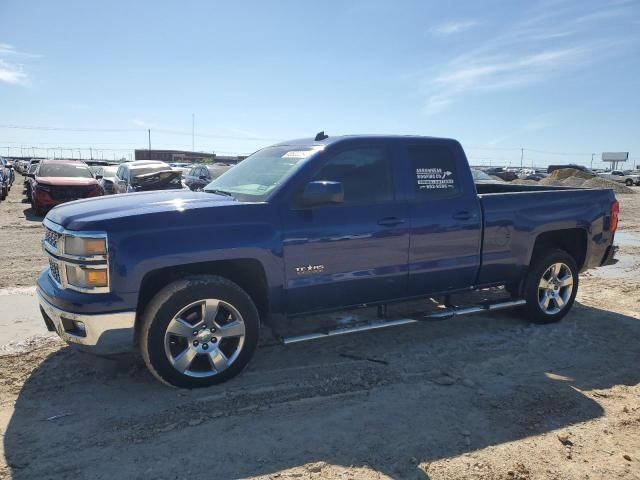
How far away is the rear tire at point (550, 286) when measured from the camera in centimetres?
529

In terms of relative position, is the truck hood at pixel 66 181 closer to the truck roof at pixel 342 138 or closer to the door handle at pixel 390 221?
the truck roof at pixel 342 138

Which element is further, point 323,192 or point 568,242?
point 568,242

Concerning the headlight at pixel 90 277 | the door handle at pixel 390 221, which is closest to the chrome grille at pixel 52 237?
the headlight at pixel 90 277

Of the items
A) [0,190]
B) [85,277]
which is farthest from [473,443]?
[0,190]

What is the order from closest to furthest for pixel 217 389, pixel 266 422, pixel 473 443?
pixel 473 443
pixel 266 422
pixel 217 389

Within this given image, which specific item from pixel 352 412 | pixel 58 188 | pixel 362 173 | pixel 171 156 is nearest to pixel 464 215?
pixel 362 173

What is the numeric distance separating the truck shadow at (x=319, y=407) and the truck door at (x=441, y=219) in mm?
675

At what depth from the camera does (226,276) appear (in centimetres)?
405

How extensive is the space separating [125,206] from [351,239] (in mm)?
1783

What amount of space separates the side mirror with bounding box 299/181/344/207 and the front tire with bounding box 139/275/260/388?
884mm

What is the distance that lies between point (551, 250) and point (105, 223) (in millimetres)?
4467

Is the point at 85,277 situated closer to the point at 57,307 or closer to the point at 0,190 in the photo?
the point at 57,307

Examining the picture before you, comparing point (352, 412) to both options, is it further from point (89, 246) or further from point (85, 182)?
point (85, 182)

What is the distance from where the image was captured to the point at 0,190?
17562mm
